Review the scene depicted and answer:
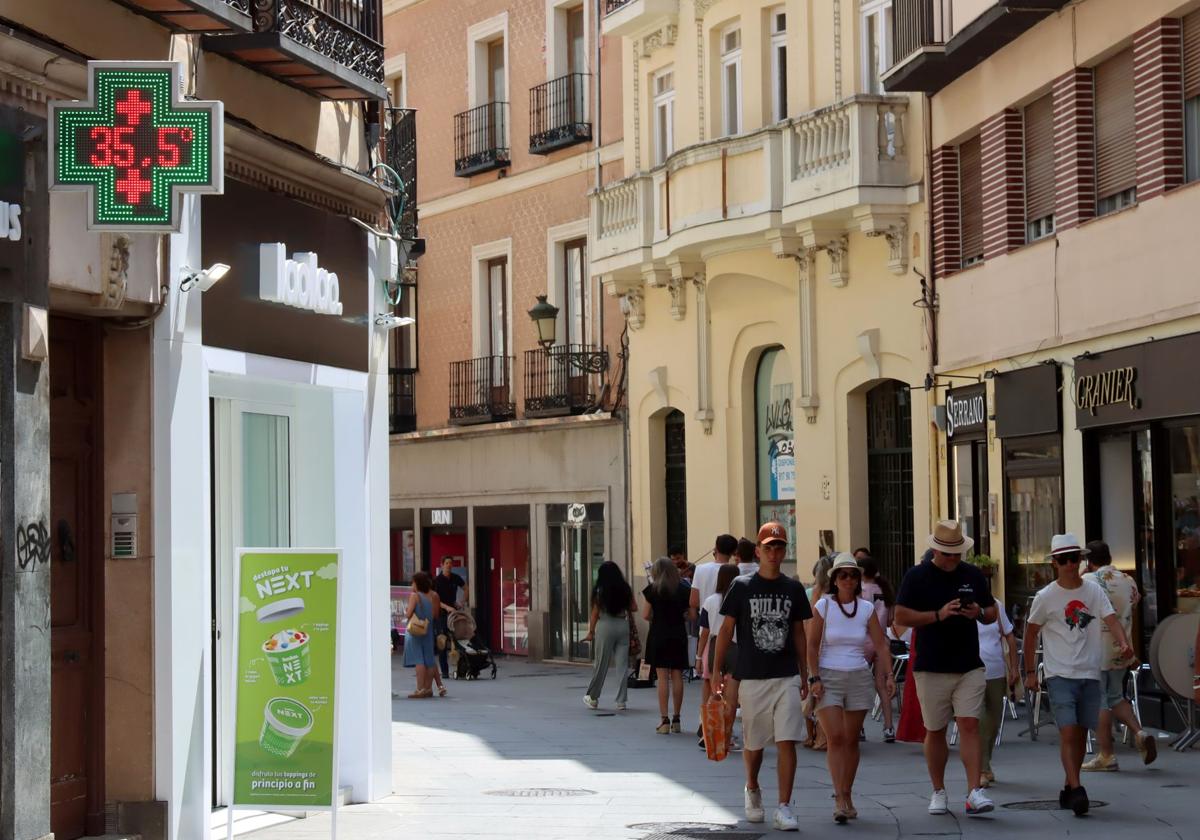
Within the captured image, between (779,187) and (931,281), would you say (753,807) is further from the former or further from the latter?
(779,187)

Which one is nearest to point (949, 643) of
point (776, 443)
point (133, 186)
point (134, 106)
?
point (133, 186)

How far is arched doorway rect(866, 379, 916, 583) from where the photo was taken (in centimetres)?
2602

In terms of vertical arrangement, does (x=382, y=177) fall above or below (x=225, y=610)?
above

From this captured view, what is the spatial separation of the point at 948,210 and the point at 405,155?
9370 mm

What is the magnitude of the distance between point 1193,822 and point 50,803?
675cm

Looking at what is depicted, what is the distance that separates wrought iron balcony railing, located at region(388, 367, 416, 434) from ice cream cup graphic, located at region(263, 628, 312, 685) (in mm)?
26312

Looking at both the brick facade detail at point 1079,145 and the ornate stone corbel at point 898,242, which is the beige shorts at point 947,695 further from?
the ornate stone corbel at point 898,242

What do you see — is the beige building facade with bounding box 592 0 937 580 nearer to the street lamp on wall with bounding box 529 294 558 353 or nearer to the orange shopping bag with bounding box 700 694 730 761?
the street lamp on wall with bounding box 529 294 558 353

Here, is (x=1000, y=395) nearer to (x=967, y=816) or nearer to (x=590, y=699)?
(x=590, y=699)

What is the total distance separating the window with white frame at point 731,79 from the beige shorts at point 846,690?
15.6 meters

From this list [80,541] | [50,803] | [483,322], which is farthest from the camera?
[483,322]

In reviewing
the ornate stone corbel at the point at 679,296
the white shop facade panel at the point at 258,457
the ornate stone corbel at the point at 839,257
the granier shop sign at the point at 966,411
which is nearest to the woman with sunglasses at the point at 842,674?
the white shop facade panel at the point at 258,457

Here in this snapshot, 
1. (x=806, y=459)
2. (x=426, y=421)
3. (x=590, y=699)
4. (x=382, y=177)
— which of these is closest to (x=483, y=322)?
(x=426, y=421)

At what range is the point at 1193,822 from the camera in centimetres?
1270
